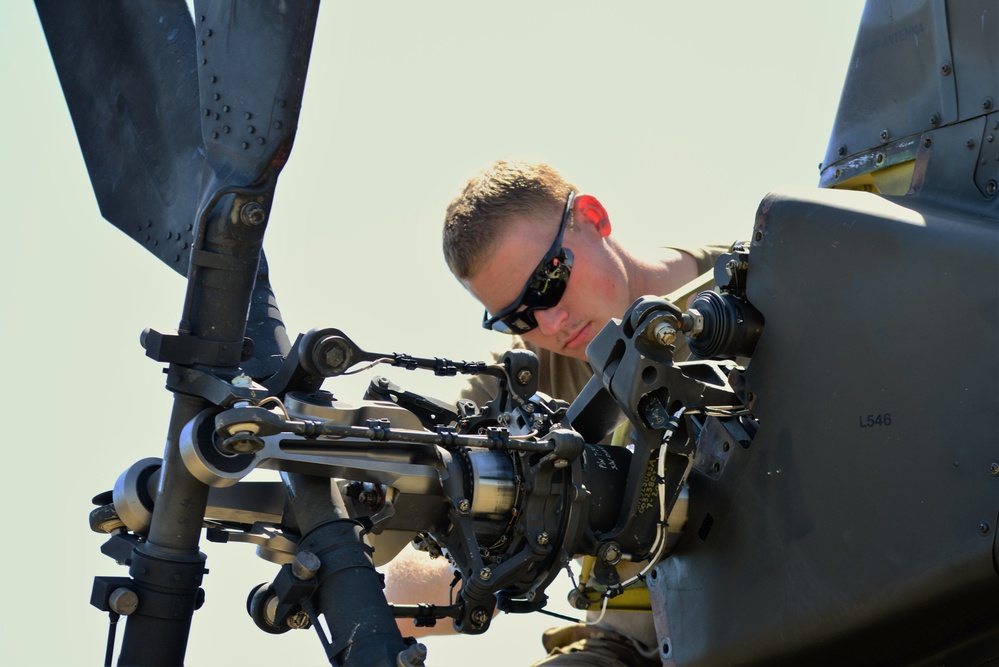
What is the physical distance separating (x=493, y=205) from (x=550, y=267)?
596mm

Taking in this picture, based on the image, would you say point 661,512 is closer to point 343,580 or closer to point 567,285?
point 343,580

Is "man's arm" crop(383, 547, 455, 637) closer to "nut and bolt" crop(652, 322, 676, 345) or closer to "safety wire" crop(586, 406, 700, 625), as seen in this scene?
"safety wire" crop(586, 406, 700, 625)

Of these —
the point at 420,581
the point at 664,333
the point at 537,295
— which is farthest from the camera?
the point at 420,581

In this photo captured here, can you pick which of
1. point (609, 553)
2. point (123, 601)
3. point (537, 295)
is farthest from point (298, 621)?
point (537, 295)

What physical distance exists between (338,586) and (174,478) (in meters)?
0.55

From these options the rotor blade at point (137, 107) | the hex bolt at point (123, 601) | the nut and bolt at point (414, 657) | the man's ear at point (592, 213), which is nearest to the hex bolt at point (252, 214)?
the rotor blade at point (137, 107)

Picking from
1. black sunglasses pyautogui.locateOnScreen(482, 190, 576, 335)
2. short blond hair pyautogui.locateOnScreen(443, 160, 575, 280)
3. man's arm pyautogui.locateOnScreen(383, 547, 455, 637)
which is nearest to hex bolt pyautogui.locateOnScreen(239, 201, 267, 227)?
black sunglasses pyautogui.locateOnScreen(482, 190, 576, 335)

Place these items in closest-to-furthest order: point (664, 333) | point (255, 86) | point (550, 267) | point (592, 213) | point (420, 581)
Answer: point (255, 86) < point (664, 333) < point (550, 267) < point (592, 213) < point (420, 581)

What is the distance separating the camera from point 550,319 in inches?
208

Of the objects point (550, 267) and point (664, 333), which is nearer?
point (664, 333)

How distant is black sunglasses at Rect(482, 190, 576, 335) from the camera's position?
5.09m

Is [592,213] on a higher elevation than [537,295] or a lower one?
higher

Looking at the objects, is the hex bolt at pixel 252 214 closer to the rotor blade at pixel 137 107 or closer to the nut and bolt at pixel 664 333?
the rotor blade at pixel 137 107

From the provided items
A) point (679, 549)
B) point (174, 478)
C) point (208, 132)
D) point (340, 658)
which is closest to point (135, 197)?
point (208, 132)
